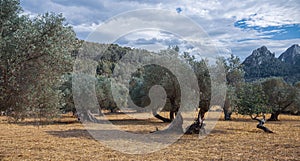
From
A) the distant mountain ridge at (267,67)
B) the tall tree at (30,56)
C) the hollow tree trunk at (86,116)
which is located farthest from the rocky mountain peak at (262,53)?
the tall tree at (30,56)

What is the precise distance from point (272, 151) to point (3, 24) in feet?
40.8

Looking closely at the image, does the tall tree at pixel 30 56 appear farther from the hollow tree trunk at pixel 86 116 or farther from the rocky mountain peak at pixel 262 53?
the rocky mountain peak at pixel 262 53

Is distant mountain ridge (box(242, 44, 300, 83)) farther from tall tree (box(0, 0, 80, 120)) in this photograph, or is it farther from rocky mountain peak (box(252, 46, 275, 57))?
tall tree (box(0, 0, 80, 120))

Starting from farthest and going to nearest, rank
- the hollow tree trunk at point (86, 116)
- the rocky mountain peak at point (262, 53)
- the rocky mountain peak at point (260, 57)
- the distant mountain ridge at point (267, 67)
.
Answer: the rocky mountain peak at point (262, 53) → the rocky mountain peak at point (260, 57) → the distant mountain ridge at point (267, 67) → the hollow tree trunk at point (86, 116)

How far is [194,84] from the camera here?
19.8m

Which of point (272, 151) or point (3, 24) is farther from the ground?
point (3, 24)

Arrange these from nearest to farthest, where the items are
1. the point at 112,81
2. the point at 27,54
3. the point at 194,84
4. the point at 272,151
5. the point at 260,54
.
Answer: the point at 27,54, the point at 272,151, the point at 194,84, the point at 112,81, the point at 260,54

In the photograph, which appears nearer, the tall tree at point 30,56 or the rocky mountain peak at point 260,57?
the tall tree at point 30,56

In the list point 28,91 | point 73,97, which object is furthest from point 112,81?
point 28,91

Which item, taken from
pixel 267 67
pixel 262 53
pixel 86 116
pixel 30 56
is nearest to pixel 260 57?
pixel 262 53

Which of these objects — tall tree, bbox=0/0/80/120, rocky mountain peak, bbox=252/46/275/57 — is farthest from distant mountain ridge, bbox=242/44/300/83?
tall tree, bbox=0/0/80/120

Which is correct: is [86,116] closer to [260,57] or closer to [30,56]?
[30,56]

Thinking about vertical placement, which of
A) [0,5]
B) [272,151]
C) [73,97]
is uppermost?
[0,5]

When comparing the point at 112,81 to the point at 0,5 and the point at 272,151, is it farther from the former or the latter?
the point at 0,5
